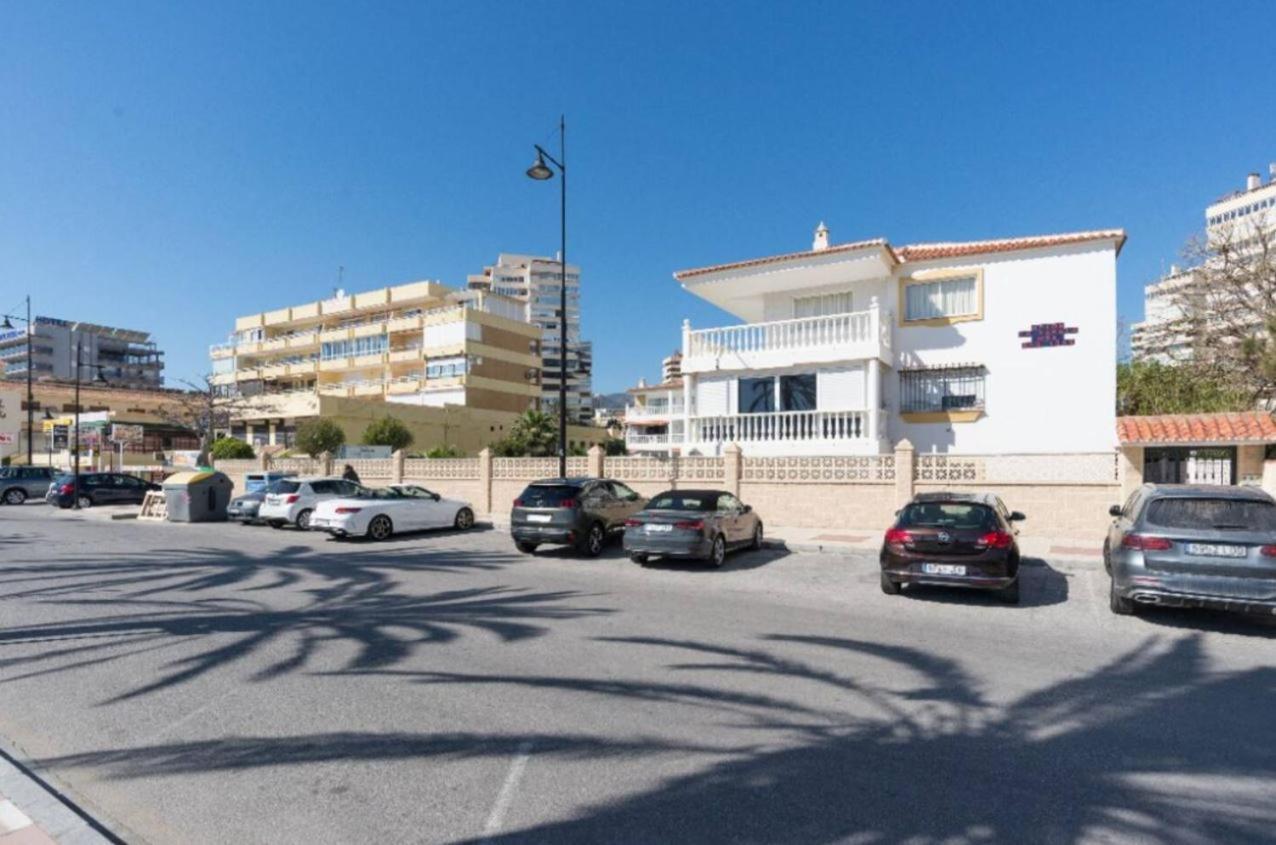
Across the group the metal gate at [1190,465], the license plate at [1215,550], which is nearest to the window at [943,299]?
the metal gate at [1190,465]

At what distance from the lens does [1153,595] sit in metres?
7.61

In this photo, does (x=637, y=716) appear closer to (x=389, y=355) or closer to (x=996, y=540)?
(x=996, y=540)

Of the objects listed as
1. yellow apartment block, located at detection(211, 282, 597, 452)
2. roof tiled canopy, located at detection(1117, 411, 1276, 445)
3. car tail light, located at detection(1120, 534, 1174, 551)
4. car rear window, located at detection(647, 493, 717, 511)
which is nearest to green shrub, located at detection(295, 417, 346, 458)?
yellow apartment block, located at detection(211, 282, 597, 452)

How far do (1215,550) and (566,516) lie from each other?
32.2 ft

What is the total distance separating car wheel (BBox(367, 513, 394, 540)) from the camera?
16.5 metres

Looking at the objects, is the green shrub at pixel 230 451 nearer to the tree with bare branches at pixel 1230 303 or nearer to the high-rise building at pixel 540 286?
the tree with bare branches at pixel 1230 303

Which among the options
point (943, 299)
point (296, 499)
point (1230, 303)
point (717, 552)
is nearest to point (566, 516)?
point (717, 552)

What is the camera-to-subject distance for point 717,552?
12.4 meters

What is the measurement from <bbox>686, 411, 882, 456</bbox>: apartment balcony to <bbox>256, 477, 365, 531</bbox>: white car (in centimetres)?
1036

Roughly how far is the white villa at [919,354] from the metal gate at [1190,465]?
4271 millimetres

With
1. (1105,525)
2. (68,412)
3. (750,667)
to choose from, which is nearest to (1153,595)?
(750,667)

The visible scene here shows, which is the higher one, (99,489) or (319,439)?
(319,439)

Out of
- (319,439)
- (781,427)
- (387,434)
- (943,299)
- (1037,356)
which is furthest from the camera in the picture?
(387,434)

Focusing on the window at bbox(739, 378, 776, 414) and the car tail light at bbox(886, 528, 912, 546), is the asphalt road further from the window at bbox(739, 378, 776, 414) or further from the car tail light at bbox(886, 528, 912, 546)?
the window at bbox(739, 378, 776, 414)
